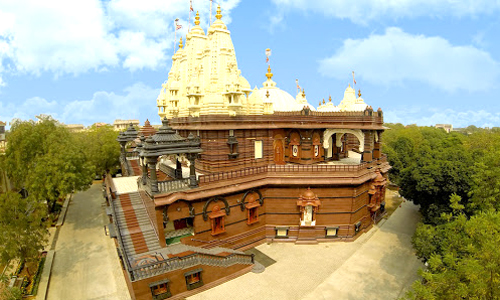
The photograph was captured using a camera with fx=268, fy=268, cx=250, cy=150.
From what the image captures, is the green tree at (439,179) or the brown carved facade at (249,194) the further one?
the green tree at (439,179)

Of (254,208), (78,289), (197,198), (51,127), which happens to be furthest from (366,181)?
(51,127)

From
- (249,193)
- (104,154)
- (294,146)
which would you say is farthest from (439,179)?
(104,154)

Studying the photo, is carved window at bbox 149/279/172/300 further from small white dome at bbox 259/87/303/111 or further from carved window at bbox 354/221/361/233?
small white dome at bbox 259/87/303/111

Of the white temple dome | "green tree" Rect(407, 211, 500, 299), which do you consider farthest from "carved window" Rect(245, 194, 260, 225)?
"green tree" Rect(407, 211, 500, 299)

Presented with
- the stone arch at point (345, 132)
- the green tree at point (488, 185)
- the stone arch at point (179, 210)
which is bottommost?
the stone arch at point (179, 210)

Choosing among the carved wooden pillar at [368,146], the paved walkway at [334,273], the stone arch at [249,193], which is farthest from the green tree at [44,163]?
the carved wooden pillar at [368,146]

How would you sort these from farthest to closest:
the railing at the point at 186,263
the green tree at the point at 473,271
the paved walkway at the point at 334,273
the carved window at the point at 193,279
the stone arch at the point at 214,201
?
the stone arch at the point at 214,201 < the paved walkway at the point at 334,273 < the carved window at the point at 193,279 < the railing at the point at 186,263 < the green tree at the point at 473,271

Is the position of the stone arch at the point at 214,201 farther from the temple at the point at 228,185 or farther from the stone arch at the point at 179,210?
the stone arch at the point at 179,210

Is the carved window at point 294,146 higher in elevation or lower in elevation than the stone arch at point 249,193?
higher

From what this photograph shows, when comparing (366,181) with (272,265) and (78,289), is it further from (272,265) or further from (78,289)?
(78,289)

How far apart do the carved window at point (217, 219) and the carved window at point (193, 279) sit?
2.92 m

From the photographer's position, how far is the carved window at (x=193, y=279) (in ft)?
41.3

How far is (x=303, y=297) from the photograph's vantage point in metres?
12.5

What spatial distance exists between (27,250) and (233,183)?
36.8 ft
